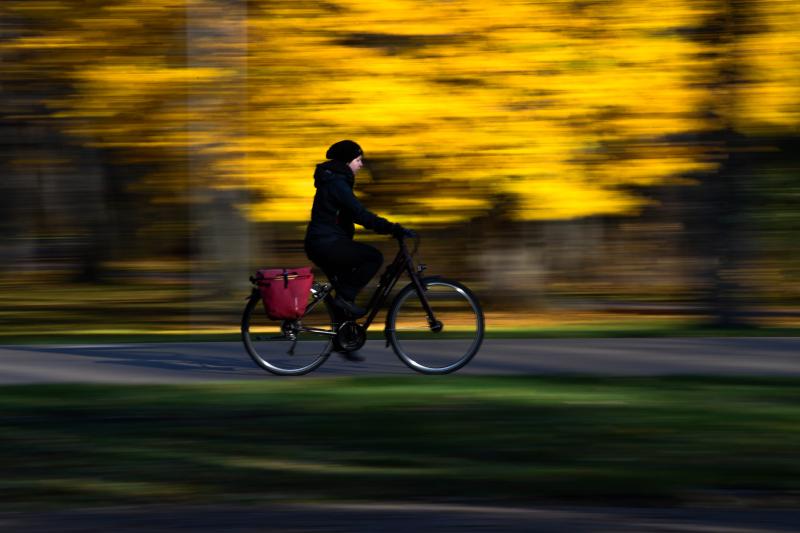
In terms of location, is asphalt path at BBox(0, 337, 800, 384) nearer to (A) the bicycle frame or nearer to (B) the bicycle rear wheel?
(B) the bicycle rear wheel

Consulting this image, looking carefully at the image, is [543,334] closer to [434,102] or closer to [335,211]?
[434,102]

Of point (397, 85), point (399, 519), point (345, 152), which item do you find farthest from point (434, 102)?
point (399, 519)

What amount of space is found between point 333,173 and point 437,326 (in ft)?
4.27

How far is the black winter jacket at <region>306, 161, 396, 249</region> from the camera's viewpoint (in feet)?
31.3

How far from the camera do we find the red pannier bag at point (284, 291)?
31.9 feet

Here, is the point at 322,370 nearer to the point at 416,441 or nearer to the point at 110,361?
the point at 110,361

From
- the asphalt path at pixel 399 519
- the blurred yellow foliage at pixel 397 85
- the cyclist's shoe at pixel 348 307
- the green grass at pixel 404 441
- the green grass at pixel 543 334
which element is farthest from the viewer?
the blurred yellow foliage at pixel 397 85

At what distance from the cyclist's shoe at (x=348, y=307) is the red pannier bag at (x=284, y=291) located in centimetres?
22

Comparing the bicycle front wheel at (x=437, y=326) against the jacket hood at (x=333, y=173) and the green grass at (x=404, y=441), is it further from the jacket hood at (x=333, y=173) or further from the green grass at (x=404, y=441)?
the jacket hood at (x=333, y=173)

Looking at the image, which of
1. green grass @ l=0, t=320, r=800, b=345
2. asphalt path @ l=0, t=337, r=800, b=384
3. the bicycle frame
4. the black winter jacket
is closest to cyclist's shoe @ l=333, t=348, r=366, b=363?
asphalt path @ l=0, t=337, r=800, b=384

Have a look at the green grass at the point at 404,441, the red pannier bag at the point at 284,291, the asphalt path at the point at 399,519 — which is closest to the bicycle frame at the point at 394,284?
the red pannier bag at the point at 284,291

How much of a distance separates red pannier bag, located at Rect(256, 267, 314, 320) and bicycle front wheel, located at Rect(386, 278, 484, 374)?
2.09 ft

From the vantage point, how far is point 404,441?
284 inches

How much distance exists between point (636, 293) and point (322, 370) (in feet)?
36.0
